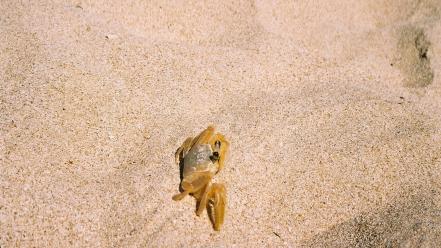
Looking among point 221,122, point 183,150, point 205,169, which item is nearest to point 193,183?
point 205,169

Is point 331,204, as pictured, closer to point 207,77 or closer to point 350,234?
point 350,234

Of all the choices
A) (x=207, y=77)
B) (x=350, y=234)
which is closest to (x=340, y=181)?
(x=350, y=234)

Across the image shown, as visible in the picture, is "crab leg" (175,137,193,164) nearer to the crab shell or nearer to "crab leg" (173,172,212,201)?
the crab shell

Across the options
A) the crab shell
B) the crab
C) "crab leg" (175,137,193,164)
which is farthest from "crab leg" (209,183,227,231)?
"crab leg" (175,137,193,164)

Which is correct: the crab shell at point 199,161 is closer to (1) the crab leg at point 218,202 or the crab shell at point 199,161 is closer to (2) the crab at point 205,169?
(2) the crab at point 205,169

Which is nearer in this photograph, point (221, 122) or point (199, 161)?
point (199, 161)

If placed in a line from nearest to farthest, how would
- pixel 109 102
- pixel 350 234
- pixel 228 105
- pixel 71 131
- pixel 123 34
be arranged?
pixel 350 234
pixel 71 131
pixel 109 102
pixel 228 105
pixel 123 34

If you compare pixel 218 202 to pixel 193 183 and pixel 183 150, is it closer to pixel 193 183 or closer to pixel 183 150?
pixel 193 183

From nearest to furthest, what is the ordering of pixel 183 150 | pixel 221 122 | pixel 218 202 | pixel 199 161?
pixel 218 202, pixel 199 161, pixel 183 150, pixel 221 122
